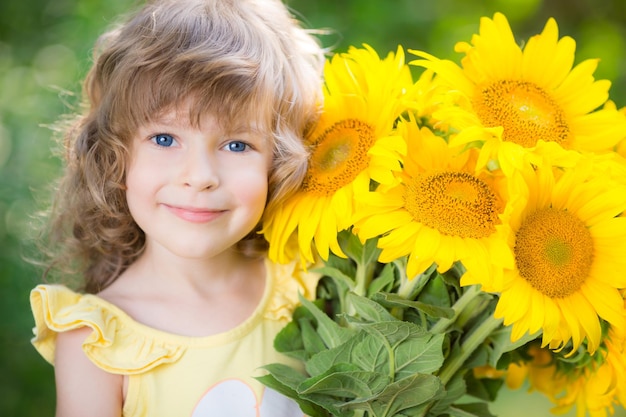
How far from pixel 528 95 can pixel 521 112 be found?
0.15 ft

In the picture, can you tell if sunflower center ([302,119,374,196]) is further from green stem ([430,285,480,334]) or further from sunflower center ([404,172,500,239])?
green stem ([430,285,480,334])

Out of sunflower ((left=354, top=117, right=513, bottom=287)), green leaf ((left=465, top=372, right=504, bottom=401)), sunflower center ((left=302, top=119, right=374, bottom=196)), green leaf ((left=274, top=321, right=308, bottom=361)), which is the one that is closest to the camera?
sunflower ((left=354, top=117, right=513, bottom=287))

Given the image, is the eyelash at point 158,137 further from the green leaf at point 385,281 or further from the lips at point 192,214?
the green leaf at point 385,281

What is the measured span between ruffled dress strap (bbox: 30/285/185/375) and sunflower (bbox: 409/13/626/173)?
1.61ft

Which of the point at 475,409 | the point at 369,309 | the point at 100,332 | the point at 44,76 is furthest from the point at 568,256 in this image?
the point at 44,76

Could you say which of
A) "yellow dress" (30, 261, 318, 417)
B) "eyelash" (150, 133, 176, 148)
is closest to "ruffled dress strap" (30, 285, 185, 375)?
"yellow dress" (30, 261, 318, 417)

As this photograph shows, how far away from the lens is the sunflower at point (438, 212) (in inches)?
32.9

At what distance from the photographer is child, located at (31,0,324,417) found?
98 cm

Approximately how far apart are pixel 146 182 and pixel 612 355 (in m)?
0.64

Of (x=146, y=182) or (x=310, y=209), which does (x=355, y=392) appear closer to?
(x=310, y=209)

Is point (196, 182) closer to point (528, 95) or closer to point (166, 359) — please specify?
point (166, 359)

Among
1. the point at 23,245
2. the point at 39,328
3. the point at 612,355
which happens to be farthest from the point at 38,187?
the point at 612,355

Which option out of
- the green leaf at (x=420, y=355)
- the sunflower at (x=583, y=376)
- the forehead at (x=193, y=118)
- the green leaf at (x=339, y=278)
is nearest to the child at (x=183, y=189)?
the forehead at (x=193, y=118)

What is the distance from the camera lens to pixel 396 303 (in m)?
0.92
